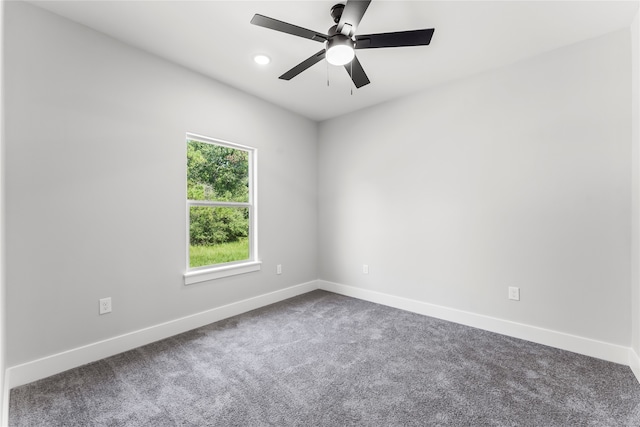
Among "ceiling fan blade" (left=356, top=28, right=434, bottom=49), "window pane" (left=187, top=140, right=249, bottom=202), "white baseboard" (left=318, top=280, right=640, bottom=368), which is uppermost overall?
"ceiling fan blade" (left=356, top=28, right=434, bottom=49)

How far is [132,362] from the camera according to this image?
217 cm

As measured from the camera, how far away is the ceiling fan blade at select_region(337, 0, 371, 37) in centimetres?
160

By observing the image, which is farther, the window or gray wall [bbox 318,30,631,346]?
the window

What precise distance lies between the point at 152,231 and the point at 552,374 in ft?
10.9

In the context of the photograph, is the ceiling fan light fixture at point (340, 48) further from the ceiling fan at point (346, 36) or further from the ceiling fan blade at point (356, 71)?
the ceiling fan blade at point (356, 71)

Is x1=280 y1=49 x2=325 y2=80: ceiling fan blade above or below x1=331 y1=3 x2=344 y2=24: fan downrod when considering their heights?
below

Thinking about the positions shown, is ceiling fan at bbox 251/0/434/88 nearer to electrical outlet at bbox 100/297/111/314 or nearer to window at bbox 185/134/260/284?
window at bbox 185/134/260/284

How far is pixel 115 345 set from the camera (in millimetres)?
2293

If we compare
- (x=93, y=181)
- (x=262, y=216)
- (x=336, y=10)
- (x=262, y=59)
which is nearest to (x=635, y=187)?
(x=336, y=10)

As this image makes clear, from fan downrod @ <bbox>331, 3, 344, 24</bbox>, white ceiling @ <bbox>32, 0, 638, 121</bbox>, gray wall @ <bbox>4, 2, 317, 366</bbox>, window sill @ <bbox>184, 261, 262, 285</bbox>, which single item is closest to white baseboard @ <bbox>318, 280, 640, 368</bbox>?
window sill @ <bbox>184, 261, 262, 285</bbox>

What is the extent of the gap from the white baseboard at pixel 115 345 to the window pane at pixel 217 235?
0.52 metres

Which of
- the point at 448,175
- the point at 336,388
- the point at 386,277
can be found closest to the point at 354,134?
the point at 448,175

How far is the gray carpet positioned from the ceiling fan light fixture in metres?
2.17

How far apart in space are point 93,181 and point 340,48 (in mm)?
2085
